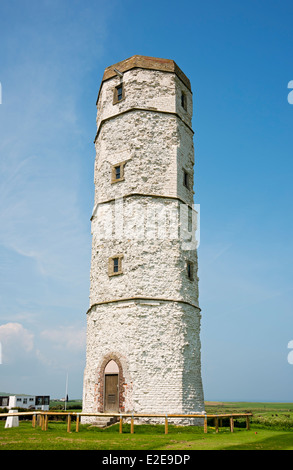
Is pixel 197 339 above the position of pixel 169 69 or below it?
below

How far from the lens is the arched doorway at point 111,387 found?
19.3 meters

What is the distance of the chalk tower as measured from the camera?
19.4 metres

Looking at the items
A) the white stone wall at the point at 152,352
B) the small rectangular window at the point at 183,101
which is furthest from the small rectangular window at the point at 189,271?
the small rectangular window at the point at 183,101

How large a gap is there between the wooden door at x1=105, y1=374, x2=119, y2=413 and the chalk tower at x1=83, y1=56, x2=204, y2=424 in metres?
0.04

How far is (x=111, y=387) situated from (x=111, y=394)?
1.01 ft

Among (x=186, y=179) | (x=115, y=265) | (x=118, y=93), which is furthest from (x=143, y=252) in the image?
(x=118, y=93)

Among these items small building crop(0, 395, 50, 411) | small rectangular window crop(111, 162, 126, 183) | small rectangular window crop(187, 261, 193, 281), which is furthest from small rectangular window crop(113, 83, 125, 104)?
small building crop(0, 395, 50, 411)

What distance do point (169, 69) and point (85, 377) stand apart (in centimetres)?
1761

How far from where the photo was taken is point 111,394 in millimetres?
19578

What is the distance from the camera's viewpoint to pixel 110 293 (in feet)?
69.2

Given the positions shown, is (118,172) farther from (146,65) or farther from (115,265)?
(146,65)

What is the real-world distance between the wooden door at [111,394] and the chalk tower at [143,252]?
0.04 m
